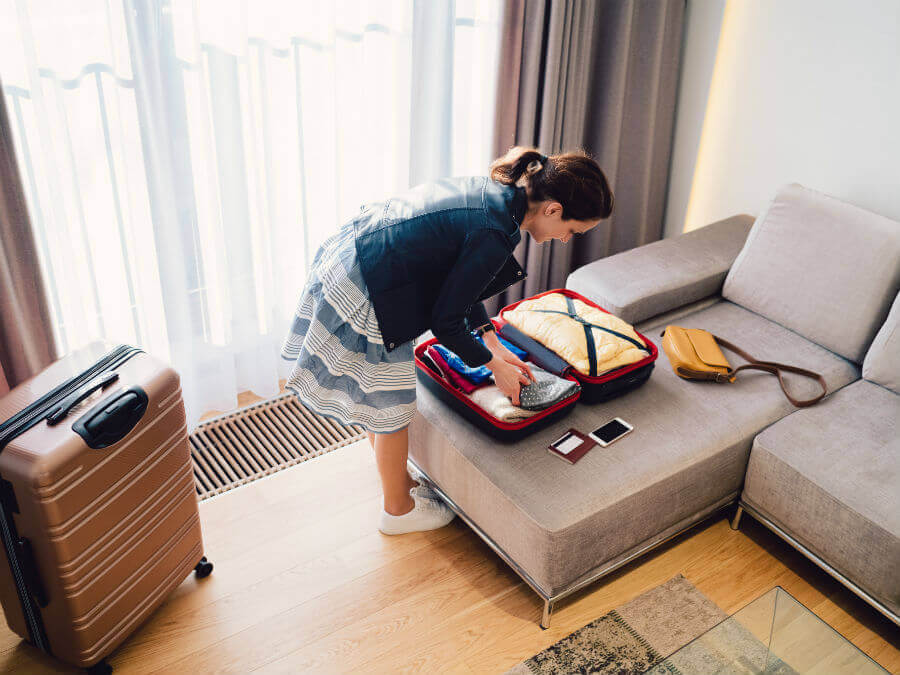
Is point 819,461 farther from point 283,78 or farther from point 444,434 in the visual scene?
point 283,78

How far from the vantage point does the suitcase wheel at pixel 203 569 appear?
80.4 inches

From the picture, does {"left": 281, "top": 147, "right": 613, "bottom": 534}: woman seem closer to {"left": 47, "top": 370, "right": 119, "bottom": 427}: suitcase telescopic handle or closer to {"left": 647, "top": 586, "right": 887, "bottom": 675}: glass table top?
{"left": 47, "top": 370, "right": 119, "bottom": 427}: suitcase telescopic handle

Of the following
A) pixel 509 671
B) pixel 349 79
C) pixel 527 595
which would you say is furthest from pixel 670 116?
pixel 509 671

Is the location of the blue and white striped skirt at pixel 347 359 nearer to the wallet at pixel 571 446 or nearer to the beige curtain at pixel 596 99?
the wallet at pixel 571 446

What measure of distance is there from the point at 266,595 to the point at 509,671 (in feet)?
2.15

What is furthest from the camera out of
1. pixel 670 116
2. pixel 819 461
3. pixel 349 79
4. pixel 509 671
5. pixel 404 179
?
pixel 670 116

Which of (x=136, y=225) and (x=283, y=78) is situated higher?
(x=283, y=78)

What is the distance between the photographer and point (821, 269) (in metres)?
2.40

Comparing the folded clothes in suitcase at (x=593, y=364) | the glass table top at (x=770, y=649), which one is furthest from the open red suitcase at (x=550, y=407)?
the glass table top at (x=770, y=649)

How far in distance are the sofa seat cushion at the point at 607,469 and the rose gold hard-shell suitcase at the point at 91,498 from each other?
71cm

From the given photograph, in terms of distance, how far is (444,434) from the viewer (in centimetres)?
206

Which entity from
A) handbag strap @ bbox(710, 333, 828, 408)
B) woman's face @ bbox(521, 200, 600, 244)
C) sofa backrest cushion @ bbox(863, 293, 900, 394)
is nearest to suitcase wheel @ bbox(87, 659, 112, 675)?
woman's face @ bbox(521, 200, 600, 244)

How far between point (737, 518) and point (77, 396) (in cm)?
175

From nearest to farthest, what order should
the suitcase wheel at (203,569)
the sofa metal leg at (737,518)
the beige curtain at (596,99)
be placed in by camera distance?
the suitcase wheel at (203,569)
the sofa metal leg at (737,518)
the beige curtain at (596,99)
